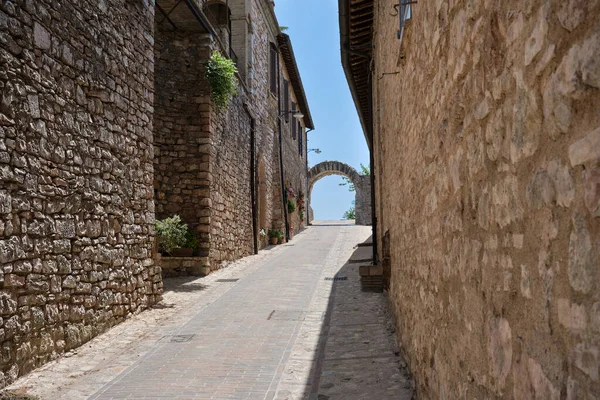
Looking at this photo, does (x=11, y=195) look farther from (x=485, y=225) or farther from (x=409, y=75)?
(x=485, y=225)

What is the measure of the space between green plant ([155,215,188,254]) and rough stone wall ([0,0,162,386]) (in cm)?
218

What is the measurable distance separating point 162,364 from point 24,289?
1.42 meters

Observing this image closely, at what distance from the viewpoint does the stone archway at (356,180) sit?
31750 millimetres

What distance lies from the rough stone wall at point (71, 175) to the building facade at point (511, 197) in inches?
135

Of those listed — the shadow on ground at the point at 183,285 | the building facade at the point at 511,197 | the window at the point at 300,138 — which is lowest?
the shadow on ground at the point at 183,285

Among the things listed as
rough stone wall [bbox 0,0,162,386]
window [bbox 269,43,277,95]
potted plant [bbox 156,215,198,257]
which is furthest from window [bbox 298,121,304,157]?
rough stone wall [bbox 0,0,162,386]

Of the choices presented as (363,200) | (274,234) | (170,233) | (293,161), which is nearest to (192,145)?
(170,233)

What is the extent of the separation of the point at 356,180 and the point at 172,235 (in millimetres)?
22194

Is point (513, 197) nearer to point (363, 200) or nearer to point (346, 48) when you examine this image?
point (346, 48)

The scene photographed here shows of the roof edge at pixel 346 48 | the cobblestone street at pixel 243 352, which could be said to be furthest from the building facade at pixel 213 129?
the roof edge at pixel 346 48

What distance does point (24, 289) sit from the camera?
5.00m

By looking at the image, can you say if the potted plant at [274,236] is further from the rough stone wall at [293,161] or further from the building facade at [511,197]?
the building facade at [511,197]

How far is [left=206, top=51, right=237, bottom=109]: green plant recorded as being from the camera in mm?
11785

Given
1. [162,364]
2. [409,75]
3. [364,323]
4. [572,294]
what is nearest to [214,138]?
[364,323]
